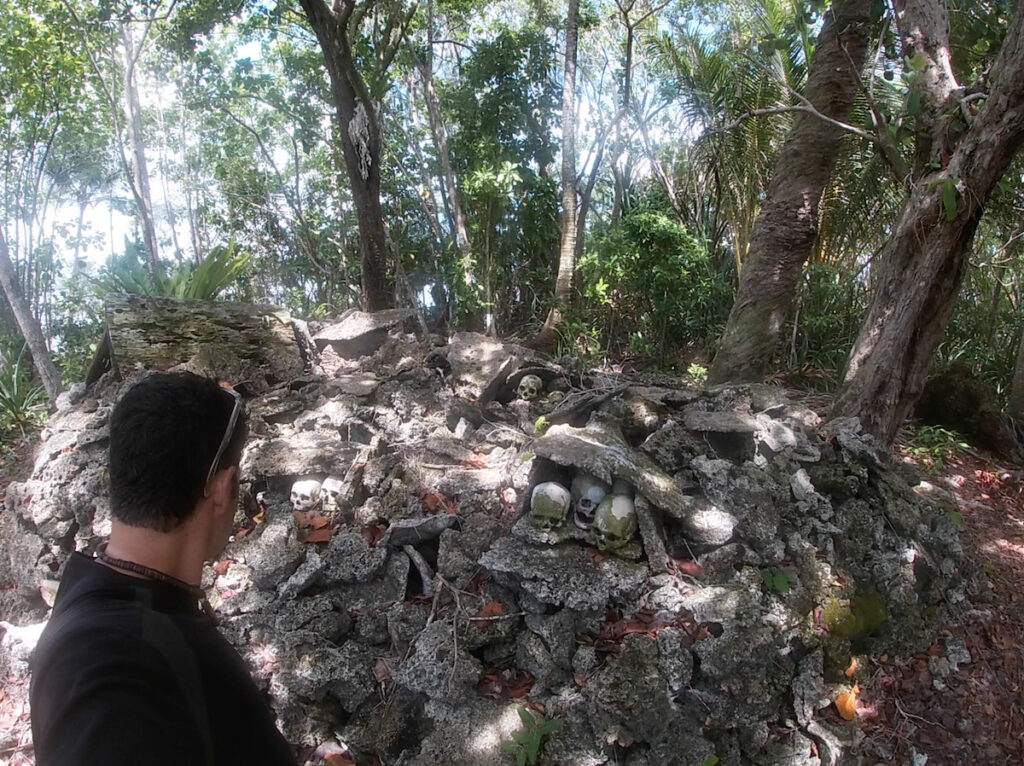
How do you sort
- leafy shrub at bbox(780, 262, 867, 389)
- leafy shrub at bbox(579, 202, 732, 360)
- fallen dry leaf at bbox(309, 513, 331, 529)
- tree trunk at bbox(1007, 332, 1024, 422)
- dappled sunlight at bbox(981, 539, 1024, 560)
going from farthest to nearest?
leafy shrub at bbox(579, 202, 732, 360), leafy shrub at bbox(780, 262, 867, 389), tree trunk at bbox(1007, 332, 1024, 422), dappled sunlight at bbox(981, 539, 1024, 560), fallen dry leaf at bbox(309, 513, 331, 529)

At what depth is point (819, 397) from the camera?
18.1 ft

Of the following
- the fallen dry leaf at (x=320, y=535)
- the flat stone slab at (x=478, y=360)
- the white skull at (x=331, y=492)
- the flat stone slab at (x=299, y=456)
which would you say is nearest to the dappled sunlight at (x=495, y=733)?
the fallen dry leaf at (x=320, y=535)

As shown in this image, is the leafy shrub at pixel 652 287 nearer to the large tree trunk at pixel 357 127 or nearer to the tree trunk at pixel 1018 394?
the tree trunk at pixel 1018 394

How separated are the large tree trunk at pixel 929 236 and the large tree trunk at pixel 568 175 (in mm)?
4396

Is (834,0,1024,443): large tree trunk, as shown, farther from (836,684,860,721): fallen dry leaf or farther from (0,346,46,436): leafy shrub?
(0,346,46,436): leafy shrub

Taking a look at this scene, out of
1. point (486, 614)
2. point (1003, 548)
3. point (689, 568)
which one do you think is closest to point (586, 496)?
point (689, 568)

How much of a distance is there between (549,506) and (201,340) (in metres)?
2.79

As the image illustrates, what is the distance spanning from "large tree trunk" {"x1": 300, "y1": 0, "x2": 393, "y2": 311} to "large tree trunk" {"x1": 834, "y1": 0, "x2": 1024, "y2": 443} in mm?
3861

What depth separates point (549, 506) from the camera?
8.53 ft

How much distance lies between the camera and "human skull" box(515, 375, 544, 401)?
13.4ft

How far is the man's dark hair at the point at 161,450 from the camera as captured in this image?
109 centimetres

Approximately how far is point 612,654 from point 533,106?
8.15 metres

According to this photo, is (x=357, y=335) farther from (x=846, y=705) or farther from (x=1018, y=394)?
(x=1018, y=394)

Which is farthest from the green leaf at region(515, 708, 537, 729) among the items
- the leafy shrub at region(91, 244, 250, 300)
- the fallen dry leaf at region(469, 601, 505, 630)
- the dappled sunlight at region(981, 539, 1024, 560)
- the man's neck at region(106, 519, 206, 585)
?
the leafy shrub at region(91, 244, 250, 300)
